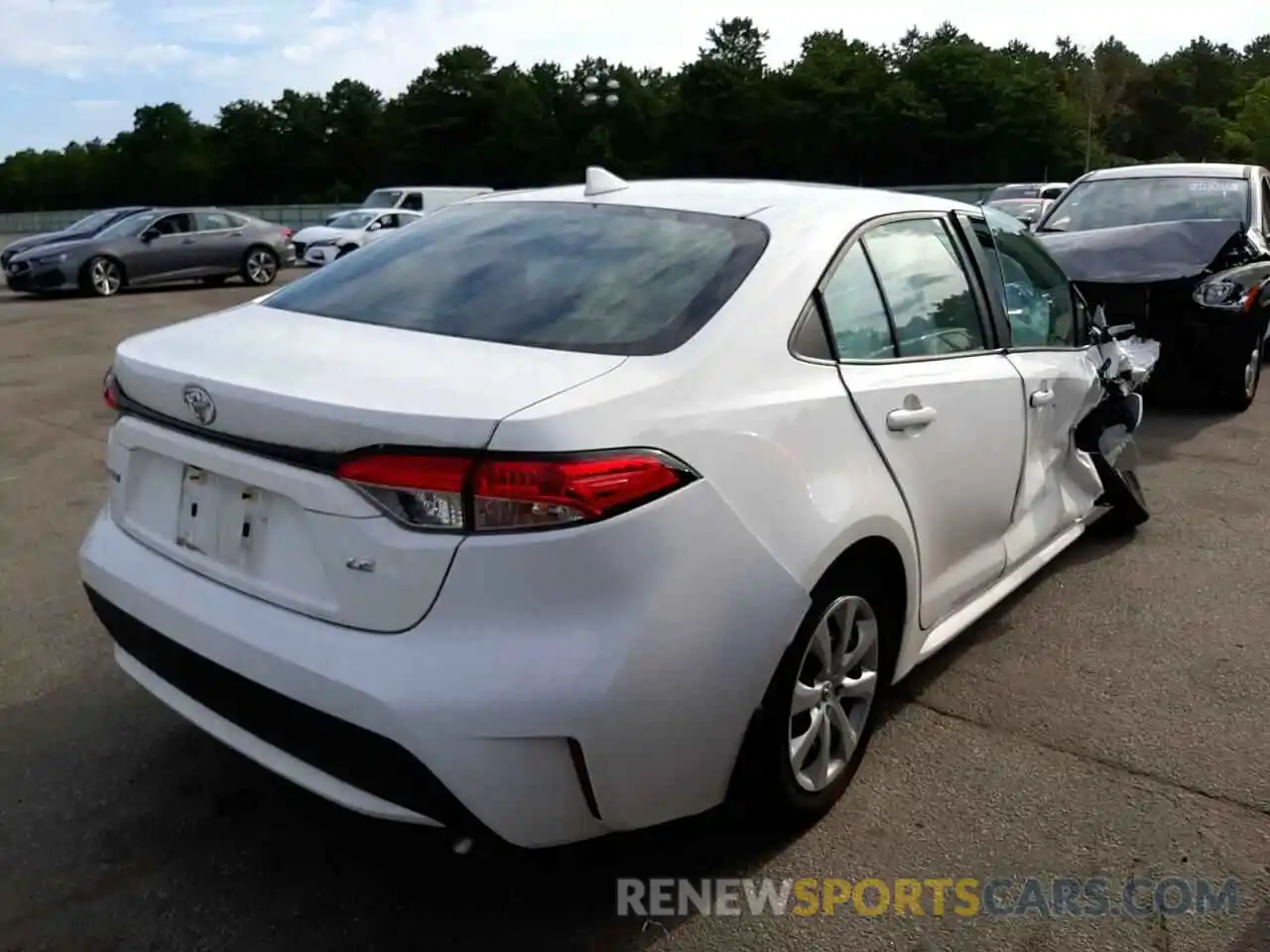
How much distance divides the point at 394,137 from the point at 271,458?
80.2 meters

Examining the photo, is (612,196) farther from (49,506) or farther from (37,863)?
(49,506)

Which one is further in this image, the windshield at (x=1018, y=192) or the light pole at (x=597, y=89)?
the light pole at (x=597, y=89)

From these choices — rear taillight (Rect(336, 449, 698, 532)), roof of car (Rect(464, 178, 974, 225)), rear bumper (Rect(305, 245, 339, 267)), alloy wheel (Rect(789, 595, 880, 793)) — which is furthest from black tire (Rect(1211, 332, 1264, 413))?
rear bumper (Rect(305, 245, 339, 267))

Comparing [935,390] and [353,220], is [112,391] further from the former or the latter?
[353,220]

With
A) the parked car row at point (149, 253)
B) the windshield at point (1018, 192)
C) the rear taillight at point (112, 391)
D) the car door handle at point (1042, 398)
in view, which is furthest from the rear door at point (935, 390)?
the windshield at point (1018, 192)

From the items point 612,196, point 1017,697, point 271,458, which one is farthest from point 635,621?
point 1017,697

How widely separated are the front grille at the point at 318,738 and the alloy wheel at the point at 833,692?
0.90m

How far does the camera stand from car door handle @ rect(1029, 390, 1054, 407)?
3910mm

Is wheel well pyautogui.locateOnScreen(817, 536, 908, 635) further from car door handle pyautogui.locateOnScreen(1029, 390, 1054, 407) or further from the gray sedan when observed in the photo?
the gray sedan

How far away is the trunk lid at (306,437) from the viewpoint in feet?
7.50

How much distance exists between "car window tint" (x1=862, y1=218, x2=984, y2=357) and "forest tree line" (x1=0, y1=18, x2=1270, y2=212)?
197 ft

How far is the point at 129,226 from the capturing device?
1900 cm

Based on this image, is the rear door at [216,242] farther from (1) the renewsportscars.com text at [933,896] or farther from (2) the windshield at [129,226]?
(1) the renewsportscars.com text at [933,896]

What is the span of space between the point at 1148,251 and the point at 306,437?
7120 millimetres
